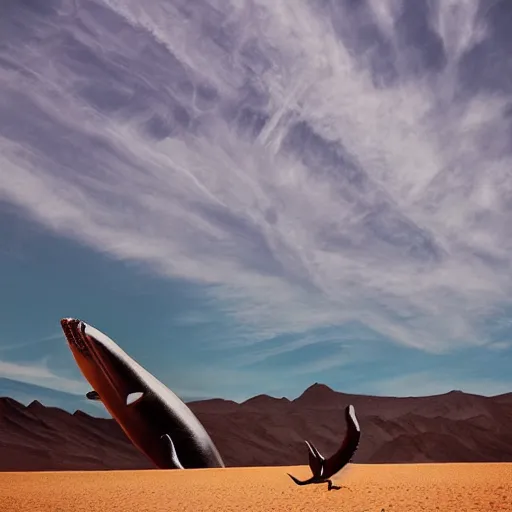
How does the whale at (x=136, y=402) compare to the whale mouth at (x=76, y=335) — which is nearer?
the whale at (x=136, y=402)

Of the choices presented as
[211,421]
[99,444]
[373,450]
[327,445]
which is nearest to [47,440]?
[99,444]

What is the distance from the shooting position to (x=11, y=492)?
13.2 m

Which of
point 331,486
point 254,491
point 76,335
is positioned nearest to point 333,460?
point 331,486

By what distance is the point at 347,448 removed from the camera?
1250 cm

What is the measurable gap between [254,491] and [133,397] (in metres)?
7.22

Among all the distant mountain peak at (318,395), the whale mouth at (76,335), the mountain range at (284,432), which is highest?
the distant mountain peak at (318,395)

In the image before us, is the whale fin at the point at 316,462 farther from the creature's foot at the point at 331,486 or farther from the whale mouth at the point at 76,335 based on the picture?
the whale mouth at the point at 76,335

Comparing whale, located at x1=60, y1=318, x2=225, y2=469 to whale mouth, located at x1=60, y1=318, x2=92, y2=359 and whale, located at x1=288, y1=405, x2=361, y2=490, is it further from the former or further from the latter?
whale, located at x1=288, y1=405, x2=361, y2=490

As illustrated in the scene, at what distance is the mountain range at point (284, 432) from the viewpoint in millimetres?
50125

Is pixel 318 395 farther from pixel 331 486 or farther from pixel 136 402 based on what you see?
pixel 331 486

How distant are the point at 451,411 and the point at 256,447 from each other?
82.8 feet

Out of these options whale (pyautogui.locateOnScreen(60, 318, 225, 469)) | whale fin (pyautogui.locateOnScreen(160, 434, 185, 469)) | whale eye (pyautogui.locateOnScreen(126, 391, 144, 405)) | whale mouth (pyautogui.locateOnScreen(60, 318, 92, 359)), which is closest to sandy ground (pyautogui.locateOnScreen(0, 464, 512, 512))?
whale fin (pyautogui.locateOnScreen(160, 434, 185, 469))

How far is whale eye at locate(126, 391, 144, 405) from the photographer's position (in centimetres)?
1861

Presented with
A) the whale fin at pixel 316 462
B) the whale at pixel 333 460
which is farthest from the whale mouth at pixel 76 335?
the whale fin at pixel 316 462
